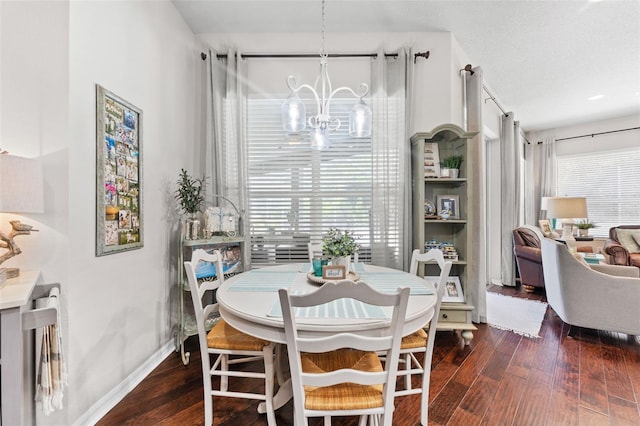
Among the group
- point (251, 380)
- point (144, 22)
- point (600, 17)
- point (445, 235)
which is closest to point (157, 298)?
point (251, 380)

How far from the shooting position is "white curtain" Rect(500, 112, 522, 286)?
13.1 feet

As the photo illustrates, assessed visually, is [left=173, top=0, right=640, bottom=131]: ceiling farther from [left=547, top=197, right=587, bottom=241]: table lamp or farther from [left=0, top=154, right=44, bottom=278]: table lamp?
[left=0, top=154, right=44, bottom=278]: table lamp

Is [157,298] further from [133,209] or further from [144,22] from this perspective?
[144,22]

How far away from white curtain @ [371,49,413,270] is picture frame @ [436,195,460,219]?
1.00 ft

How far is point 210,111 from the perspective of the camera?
2.64m

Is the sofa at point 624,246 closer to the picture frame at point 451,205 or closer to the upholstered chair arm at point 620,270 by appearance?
the upholstered chair arm at point 620,270

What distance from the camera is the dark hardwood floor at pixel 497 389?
157 cm

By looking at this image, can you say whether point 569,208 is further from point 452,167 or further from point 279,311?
point 279,311

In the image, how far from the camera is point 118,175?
5.78 ft

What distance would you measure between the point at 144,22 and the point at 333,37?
5.48 ft

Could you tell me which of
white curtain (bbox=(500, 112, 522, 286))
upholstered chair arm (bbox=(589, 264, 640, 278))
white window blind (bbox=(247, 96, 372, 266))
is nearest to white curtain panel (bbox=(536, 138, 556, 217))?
white curtain (bbox=(500, 112, 522, 286))

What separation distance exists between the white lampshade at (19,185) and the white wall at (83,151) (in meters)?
0.26

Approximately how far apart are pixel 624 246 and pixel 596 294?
253cm

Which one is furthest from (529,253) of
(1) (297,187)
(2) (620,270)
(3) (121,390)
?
(3) (121,390)
